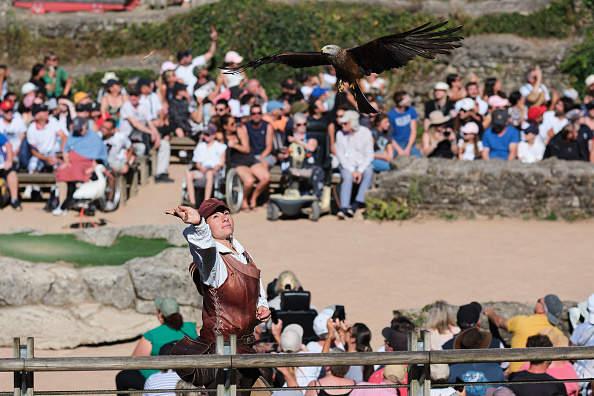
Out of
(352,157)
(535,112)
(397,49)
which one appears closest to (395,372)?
(397,49)

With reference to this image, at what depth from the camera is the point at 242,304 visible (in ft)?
16.9

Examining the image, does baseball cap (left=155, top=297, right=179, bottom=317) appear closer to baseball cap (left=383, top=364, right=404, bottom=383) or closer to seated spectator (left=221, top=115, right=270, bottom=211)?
baseball cap (left=383, top=364, right=404, bottom=383)

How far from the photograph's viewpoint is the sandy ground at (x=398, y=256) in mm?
10414

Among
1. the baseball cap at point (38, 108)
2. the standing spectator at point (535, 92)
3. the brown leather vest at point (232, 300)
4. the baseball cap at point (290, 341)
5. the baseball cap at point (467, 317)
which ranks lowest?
the baseball cap at point (290, 341)

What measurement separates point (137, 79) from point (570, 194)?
7317 mm

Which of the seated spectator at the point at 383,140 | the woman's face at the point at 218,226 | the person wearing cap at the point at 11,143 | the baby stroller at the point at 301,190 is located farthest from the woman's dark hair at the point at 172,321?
the seated spectator at the point at 383,140

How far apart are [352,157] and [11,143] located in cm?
501

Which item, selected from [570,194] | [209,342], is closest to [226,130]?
[570,194]

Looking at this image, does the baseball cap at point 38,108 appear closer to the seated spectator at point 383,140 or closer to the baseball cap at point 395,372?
the seated spectator at point 383,140

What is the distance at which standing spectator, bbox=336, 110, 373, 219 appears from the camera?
1340 centimetres

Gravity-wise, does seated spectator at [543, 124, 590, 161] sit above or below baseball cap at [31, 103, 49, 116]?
below

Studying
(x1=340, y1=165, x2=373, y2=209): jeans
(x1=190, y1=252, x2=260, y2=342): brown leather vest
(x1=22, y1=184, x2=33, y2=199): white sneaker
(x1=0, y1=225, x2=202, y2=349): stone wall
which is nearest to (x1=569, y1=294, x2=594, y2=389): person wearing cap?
(x1=190, y1=252, x2=260, y2=342): brown leather vest

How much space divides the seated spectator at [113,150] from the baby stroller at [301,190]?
7.46 ft

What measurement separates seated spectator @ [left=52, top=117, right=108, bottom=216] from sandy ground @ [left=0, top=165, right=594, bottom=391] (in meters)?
0.35
